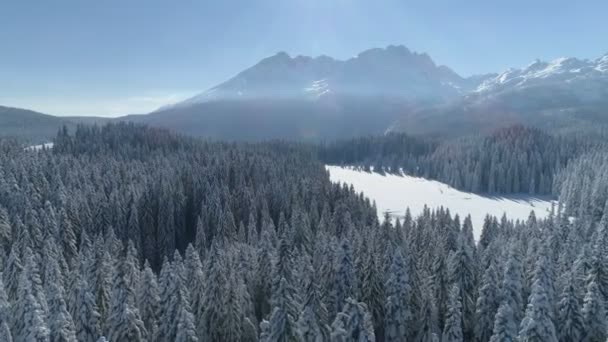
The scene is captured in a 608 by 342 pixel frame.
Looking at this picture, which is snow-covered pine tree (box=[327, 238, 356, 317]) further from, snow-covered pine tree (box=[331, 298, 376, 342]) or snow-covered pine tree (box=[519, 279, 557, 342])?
snow-covered pine tree (box=[519, 279, 557, 342])

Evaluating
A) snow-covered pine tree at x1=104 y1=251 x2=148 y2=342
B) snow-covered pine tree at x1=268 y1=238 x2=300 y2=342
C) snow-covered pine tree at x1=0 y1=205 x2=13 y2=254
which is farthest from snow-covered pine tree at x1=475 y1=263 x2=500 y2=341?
snow-covered pine tree at x1=0 y1=205 x2=13 y2=254

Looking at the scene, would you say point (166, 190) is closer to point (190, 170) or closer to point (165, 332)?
point (190, 170)

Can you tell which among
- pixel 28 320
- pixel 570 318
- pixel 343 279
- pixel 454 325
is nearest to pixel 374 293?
pixel 343 279

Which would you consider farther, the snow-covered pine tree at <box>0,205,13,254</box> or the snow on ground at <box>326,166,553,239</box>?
the snow on ground at <box>326,166,553,239</box>

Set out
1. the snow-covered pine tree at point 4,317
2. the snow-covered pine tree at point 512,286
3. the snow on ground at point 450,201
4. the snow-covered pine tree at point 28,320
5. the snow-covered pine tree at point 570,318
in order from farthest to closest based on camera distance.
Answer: the snow on ground at point 450,201
the snow-covered pine tree at point 512,286
the snow-covered pine tree at point 570,318
the snow-covered pine tree at point 28,320
the snow-covered pine tree at point 4,317

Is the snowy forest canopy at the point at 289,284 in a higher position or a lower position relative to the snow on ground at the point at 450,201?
higher

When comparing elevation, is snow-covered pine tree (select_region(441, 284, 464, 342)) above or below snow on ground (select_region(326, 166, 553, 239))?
above

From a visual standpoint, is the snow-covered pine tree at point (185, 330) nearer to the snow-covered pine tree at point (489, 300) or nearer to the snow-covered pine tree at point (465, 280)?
the snow-covered pine tree at point (489, 300)

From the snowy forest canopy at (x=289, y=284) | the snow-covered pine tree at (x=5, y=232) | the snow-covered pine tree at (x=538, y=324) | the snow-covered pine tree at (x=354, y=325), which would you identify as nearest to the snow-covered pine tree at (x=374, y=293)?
the snowy forest canopy at (x=289, y=284)

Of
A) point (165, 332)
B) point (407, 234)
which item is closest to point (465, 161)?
point (407, 234)
